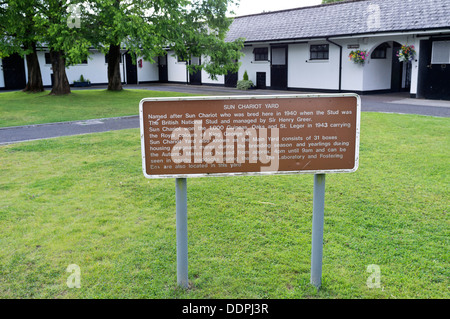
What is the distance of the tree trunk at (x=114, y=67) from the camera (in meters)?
26.4

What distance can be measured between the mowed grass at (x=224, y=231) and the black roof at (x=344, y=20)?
14.4m

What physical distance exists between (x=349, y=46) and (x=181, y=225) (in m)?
22.0

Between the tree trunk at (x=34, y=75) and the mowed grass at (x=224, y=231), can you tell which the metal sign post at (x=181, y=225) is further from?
the tree trunk at (x=34, y=75)

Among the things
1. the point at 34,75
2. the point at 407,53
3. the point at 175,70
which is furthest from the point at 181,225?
the point at 175,70

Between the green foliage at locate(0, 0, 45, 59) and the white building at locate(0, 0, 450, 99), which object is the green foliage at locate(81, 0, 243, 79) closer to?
the white building at locate(0, 0, 450, 99)

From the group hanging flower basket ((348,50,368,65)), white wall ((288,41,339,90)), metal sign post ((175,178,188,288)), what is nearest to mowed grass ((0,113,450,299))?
metal sign post ((175,178,188,288))

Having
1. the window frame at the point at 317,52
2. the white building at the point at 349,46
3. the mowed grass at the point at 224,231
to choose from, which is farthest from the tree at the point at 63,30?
the window frame at the point at 317,52

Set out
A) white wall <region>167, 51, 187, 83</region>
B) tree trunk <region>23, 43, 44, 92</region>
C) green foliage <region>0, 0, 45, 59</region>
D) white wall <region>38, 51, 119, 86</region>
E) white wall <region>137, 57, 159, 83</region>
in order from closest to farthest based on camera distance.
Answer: green foliage <region>0, 0, 45, 59</region>
tree trunk <region>23, 43, 44, 92</region>
white wall <region>38, 51, 119, 86</region>
white wall <region>167, 51, 187, 83</region>
white wall <region>137, 57, 159, 83</region>

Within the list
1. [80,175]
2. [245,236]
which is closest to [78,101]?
[80,175]

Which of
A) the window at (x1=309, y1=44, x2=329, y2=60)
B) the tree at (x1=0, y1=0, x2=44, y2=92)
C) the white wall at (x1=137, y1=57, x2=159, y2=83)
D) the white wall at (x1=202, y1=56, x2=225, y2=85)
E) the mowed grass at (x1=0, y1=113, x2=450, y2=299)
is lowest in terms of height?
the mowed grass at (x1=0, y1=113, x2=450, y2=299)

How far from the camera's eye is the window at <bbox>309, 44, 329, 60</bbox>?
25.1 metres

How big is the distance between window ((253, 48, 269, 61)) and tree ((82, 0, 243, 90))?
Result: 5.81 m

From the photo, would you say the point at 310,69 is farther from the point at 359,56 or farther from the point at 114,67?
the point at 114,67
